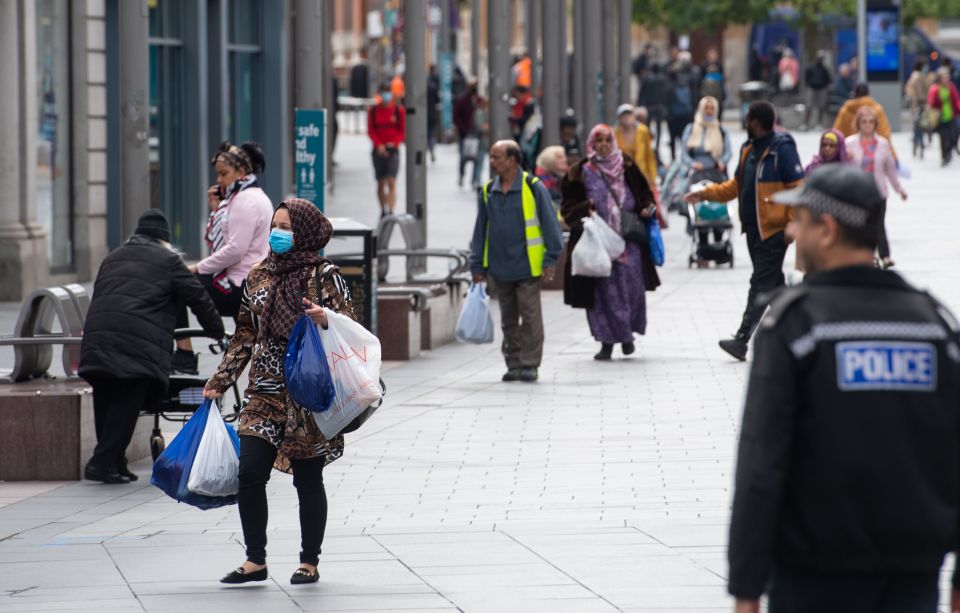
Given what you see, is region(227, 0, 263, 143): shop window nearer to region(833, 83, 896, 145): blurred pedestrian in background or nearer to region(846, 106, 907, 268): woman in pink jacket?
region(833, 83, 896, 145): blurred pedestrian in background

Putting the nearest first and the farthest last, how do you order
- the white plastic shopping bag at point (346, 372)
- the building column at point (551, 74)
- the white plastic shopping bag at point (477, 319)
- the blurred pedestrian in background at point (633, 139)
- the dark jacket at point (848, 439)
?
the dark jacket at point (848, 439) → the white plastic shopping bag at point (346, 372) → the white plastic shopping bag at point (477, 319) → the blurred pedestrian in background at point (633, 139) → the building column at point (551, 74)

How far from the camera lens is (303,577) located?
6816 millimetres

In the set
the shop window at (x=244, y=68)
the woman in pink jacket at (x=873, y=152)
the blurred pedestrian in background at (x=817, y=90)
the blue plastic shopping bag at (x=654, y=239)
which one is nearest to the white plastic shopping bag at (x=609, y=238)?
the blue plastic shopping bag at (x=654, y=239)

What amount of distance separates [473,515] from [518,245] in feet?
15.8

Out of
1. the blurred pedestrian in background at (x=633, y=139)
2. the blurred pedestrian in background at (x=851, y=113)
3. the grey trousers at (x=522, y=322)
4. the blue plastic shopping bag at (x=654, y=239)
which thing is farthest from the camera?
the blurred pedestrian in background at (x=633, y=139)

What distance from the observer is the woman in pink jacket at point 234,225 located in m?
11.3

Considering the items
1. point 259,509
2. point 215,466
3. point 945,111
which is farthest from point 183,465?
point 945,111

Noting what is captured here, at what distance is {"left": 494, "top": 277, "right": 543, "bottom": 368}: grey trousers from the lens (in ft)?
42.5

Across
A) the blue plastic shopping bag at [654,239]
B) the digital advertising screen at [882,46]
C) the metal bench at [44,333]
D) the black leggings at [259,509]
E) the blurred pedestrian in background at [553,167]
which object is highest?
the digital advertising screen at [882,46]

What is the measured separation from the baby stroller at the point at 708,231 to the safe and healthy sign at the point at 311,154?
27.1 ft

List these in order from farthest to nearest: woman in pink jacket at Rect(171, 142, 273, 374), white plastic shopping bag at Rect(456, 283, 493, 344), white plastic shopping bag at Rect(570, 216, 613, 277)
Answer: white plastic shopping bag at Rect(570, 216, 613, 277)
white plastic shopping bag at Rect(456, 283, 493, 344)
woman in pink jacket at Rect(171, 142, 273, 374)

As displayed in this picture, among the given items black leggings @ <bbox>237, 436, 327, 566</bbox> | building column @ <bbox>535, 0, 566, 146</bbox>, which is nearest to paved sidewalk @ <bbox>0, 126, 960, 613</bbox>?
black leggings @ <bbox>237, 436, 327, 566</bbox>

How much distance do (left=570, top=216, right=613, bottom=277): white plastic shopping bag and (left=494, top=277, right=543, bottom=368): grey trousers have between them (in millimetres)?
645

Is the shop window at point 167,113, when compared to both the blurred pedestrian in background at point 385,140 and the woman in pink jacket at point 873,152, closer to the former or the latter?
the blurred pedestrian in background at point 385,140
